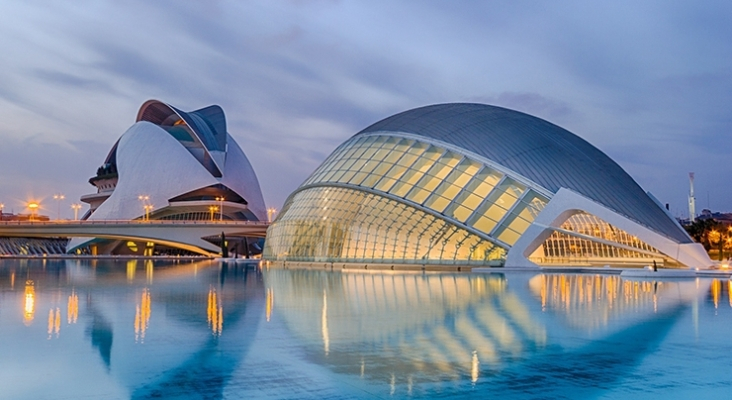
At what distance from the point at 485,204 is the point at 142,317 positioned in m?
23.8

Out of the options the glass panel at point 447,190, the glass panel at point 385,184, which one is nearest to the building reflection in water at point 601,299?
the glass panel at point 447,190

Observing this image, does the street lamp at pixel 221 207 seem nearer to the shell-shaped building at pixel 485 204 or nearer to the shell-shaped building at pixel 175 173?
the shell-shaped building at pixel 175 173

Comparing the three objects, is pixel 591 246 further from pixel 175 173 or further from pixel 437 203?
pixel 175 173

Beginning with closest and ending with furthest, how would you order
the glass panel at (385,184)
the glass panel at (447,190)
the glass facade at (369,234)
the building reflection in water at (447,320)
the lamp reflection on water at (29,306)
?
the building reflection in water at (447,320)
the lamp reflection on water at (29,306)
the glass facade at (369,234)
the glass panel at (447,190)
the glass panel at (385,184)

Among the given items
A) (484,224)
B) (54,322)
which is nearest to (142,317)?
(54,322)

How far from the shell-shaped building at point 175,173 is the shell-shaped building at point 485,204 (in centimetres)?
4573

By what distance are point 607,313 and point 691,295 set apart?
22.4 ft

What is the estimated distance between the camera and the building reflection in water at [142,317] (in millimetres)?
10820

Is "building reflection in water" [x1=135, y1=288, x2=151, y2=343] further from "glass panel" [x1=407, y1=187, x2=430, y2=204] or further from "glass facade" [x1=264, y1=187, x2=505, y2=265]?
"glass panel" [x1=407, y1=187, x2=430, y2=204]

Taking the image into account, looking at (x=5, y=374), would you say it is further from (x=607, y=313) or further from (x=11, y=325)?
(x=607, y=313)

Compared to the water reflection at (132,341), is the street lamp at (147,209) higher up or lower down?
higher up

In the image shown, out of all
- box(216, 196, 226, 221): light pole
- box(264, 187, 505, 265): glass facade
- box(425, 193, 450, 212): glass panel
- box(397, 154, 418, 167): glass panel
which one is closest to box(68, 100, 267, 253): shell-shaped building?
box(216, 196, 226, 221): light pole

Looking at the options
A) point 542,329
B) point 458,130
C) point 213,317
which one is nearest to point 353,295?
point 213,317

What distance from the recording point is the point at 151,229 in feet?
242
